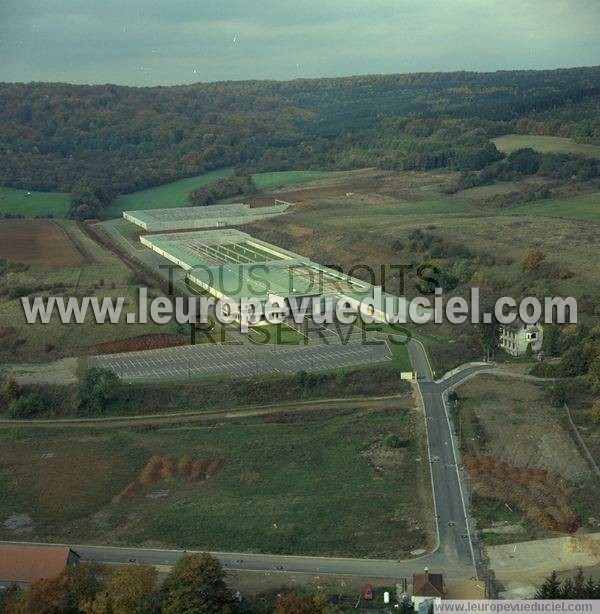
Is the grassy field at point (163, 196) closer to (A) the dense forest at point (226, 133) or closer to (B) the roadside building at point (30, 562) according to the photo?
(A) the dense forest at point (226, 133)

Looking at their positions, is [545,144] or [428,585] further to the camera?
[545,144]

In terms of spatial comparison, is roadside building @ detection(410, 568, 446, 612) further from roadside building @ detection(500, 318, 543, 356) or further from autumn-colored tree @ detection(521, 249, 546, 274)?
autumn-colored tree @ detection(521, 249, 546, 274)

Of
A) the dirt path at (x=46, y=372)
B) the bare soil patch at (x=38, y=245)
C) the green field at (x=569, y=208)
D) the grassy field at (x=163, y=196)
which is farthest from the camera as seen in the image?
the grassy field at (x=163, y=196)

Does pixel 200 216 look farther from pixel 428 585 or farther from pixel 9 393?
pixel 428 585

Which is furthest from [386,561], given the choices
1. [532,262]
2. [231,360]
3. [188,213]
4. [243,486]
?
[188,213]

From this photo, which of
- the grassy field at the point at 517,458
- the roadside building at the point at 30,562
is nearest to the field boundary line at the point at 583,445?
the grassy field at the point at 517,458

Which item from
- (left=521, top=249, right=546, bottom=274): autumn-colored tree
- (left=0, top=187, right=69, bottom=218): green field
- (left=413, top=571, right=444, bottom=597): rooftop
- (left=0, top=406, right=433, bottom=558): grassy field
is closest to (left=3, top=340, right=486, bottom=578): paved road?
(left=0, top=406, right=433, bottom=558): grassy field

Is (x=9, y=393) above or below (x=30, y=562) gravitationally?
above
